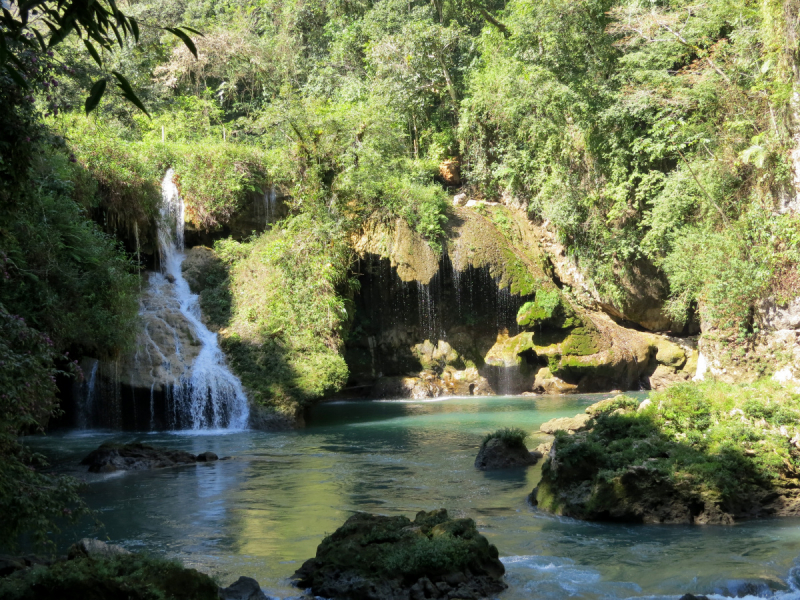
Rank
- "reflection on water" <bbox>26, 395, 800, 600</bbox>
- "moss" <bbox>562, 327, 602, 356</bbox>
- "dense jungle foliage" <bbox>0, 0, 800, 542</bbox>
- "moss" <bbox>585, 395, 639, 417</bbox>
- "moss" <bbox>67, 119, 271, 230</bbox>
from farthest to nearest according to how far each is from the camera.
→ 1. "moss" <bbox>562, 327, 602, 356</bbox>
2. "moss" <bbox>67, 119, 271, 230</bbox>
3. "dense jungle foliage" <bbox>0, 0, 800, 542</bbox>
4. "moss" <bbox>585, 395, 639, 417</bbox>
5. "reflection on water" <bbox>26, 395, 800, 600</bbox>

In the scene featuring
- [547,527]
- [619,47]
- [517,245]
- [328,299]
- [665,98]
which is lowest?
[547,527]

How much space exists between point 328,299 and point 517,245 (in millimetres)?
7483

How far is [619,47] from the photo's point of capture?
865 inches

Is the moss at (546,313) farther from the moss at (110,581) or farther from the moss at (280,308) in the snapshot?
the moss at (110,581)

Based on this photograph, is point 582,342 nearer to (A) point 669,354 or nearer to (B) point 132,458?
(A) point 669,354

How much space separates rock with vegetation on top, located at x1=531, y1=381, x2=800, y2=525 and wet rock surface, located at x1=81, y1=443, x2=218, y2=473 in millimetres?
6362

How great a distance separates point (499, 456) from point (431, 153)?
57.6ft

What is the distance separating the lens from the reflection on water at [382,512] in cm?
638

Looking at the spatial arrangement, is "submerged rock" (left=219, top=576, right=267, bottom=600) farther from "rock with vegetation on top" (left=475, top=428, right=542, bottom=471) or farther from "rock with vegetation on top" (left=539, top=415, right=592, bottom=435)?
"rock with vegetation on top" (left=539, top=415, right=592, bottom=435)

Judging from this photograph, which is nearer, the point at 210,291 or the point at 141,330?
the point at 141,330

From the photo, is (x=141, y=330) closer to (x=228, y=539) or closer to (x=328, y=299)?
(x=328, y=299)

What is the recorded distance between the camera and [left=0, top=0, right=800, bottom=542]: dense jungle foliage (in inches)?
618

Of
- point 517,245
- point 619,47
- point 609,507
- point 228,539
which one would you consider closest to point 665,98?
point 619,47

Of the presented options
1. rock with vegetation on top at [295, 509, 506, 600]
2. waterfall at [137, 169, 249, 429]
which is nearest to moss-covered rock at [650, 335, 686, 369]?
waterfall at [137, 169, 249, 429]
